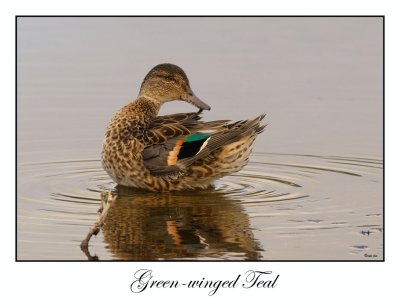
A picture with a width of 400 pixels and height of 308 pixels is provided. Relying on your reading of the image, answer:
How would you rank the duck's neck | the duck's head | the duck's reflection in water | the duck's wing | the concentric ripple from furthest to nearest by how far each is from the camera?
1. the duck's head
2. the duck's neck
3. the duck's wing
4. the concentric ripple
5. the duck's reflection in water

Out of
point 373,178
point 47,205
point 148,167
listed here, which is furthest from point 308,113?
point 47,205

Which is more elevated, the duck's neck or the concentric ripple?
the duck's neck

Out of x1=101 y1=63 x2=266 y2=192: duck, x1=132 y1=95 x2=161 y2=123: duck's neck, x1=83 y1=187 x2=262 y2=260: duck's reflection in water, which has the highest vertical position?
x1=132 y1=95 x2=161 y2=123: duck's neck

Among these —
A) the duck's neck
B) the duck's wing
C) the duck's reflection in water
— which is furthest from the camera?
the duck's neck

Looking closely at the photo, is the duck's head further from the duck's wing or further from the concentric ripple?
the concentric ripple

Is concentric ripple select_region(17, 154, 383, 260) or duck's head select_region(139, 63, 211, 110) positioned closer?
concentric ripple select_region(17, 154, 383, 260)

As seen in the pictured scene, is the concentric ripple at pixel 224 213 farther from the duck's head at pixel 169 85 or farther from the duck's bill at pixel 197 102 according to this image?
the duck's head at pixel 169 85

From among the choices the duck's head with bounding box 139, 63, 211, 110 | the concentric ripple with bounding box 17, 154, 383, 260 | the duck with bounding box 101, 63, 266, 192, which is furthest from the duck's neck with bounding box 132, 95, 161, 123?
the concentric ripple with bounding box 17, 154, 383, 260

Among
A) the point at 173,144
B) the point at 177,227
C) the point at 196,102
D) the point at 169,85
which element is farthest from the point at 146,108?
the point at 177,227
